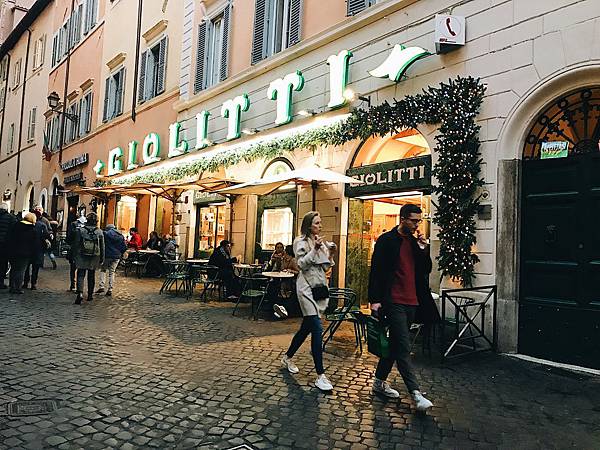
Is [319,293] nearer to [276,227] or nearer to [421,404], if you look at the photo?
[421,404]

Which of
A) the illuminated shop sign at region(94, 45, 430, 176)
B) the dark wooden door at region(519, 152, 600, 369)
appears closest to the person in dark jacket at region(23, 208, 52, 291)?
the illuminated shop sign at region(94, 45, 430, 176)

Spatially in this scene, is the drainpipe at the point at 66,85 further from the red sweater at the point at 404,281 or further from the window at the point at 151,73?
the red sweater at the point at 404,281

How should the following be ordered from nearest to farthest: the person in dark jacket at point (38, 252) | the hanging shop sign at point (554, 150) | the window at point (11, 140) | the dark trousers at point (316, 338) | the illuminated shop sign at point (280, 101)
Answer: the dark trousers at point (316, 338), the hanging shop sign at point (554, 150), the illuminated shop sign at point (280, 101), the person in dark jacket at point (38, 252), the window at point (11, 140)

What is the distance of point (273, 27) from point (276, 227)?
4863 mm

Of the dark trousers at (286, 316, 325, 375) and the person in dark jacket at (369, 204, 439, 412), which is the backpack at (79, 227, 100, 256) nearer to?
the dark trousers at (286, 316, 325, 375)

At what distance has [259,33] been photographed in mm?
12086

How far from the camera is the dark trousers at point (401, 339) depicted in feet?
13.6

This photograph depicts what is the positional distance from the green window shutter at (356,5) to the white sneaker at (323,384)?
23.5 feet

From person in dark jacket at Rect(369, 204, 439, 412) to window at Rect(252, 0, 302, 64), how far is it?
786 cm

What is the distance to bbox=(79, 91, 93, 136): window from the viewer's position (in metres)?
22.5

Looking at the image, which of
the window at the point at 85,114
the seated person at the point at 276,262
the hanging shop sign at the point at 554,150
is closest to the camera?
the hanging shop sign at the point at 554,150

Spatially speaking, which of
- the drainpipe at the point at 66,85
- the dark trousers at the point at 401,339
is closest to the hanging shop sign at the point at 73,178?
the drainpipe at the point at 66,85

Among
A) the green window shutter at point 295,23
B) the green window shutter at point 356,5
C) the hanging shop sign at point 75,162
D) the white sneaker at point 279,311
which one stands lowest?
the white sneaker at point 279,311

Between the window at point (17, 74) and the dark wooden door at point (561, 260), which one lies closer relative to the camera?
the dark wooden door at point (561, 260)
